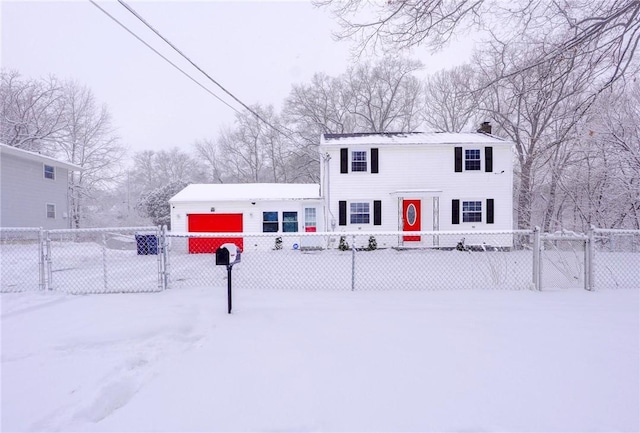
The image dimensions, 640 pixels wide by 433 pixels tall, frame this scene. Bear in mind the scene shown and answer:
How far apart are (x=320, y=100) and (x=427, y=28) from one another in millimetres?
26376

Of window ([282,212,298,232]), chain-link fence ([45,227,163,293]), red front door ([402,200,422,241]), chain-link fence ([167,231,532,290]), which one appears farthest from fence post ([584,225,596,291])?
window ([282,212,298,232])

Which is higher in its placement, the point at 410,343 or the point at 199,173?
the point at 199,173

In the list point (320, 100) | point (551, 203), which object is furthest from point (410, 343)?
point (320, 100)

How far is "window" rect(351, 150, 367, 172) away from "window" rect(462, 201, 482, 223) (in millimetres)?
5043

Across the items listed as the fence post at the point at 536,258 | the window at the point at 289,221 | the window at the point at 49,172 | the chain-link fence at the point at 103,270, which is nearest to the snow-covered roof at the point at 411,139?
the window at the point at 289,221

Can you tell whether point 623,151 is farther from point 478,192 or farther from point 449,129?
point 449,129

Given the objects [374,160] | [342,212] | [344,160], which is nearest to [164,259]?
[342,212]

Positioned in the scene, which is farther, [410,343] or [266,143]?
[266,143]

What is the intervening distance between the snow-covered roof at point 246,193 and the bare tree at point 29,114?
14416 millimetres

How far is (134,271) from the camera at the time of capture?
9.84m

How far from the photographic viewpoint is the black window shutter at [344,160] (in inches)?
621

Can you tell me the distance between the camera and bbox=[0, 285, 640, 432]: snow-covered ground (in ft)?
7.61

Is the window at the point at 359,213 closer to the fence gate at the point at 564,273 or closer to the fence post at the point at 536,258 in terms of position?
the fence gate at the point at 564,273

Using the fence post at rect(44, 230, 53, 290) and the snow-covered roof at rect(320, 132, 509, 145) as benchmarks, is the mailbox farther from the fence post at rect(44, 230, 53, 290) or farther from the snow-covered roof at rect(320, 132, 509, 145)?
the snow-covered roof at rect(320, 132, 509, 145)
